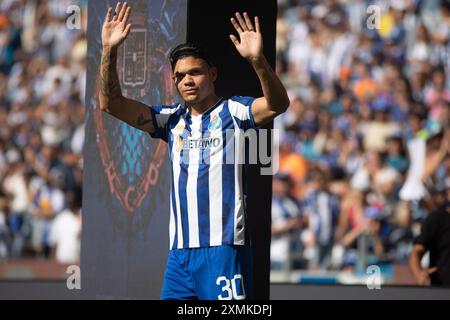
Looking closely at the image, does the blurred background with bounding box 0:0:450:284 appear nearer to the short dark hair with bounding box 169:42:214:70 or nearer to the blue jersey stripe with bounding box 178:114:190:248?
the blue jersey stripe with bounding box 178:114:190:248

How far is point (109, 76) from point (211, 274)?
115cm

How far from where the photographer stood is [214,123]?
554 cm

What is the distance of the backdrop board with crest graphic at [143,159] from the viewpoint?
20.5ft

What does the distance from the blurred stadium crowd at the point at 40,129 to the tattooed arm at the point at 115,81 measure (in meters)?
6.87

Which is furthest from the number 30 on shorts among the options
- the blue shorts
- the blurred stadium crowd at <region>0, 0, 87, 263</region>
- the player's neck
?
the blurred stadium crowd at <region>0, 0, 87, 263</region>

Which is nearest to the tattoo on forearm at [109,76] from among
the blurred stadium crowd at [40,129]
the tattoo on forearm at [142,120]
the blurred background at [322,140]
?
the tattoo on forearm at [142,120]

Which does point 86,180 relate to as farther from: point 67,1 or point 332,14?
point 67,1

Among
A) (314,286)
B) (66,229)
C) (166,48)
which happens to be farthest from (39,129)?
(166,48)

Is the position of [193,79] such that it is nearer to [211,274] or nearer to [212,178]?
[212,178]

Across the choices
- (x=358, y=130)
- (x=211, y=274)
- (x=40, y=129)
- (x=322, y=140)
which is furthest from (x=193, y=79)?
(x=40, y=129)

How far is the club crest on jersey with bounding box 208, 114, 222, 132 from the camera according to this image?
5.53 meters

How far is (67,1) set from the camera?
17.7 m
